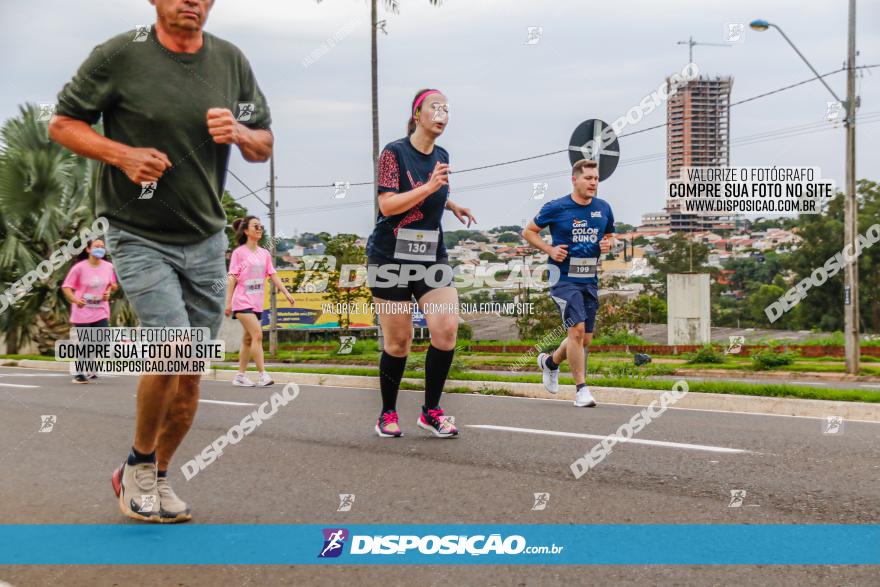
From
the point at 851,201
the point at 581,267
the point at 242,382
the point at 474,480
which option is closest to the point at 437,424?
the point at 474,480

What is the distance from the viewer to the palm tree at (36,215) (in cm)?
2208

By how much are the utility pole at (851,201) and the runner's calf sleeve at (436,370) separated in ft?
48.5

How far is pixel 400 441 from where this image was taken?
Answer: 20.8 ft

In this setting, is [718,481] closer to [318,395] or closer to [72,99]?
[72,99]

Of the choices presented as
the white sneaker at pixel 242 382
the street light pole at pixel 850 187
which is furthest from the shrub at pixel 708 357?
the white sneaker at pixel 242 382

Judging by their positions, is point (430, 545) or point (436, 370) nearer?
point (430, 545)

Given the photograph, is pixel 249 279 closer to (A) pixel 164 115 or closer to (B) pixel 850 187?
(A) pixel 164 115

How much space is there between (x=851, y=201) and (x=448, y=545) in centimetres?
1823

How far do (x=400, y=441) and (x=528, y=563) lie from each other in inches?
120

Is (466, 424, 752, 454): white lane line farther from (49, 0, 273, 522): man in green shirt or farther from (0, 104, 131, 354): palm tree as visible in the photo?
(0, 104, 131, 354): palm tree

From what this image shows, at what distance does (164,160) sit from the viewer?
11.9 feet

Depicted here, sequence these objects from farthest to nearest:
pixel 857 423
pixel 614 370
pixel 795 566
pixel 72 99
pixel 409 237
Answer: pixel 614 370
pixel 857 423
pixel 409 237
pixel 72 99
pixel 795 566

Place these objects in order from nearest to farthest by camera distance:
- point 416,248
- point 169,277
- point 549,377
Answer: point 169,277 → point 416,248 → point 549,377

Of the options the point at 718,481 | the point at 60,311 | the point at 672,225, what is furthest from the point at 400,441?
the point at 672,225
